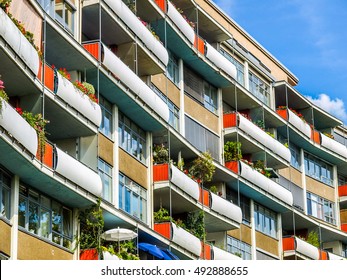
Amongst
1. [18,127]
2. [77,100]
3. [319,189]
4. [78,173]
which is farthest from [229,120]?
[18,127]

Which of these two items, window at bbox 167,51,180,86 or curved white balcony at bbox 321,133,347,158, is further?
curved white balcony at bbox 321,133,347,158

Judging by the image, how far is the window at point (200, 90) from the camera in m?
55.0

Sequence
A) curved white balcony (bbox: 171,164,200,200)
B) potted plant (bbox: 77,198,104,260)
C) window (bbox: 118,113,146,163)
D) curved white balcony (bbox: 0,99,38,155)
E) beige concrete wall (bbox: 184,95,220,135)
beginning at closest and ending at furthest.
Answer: curved white balcony (bbox: 0,99,38,155) < potted plant (bbox: 77,198,104,260) < window (bbox: 118,113,146,163) < curved white balcony (bbox: 171,164,200,200) < beige concrete wall (bbox: 184,95,220,135)

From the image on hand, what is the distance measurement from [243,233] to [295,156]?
12258 millimetres

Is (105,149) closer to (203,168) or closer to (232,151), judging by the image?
(203,168)

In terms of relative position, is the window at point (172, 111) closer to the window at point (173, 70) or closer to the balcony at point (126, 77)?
the window at point (173, 70)

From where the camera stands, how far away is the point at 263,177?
5975 cm

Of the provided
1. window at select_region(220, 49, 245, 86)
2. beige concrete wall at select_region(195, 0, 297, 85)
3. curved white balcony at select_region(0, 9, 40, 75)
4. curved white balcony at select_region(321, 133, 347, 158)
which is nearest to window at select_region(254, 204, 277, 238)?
window at select_region(220, 49, 245, 86)

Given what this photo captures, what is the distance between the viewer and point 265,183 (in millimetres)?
60000

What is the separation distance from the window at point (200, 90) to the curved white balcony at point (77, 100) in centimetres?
1509

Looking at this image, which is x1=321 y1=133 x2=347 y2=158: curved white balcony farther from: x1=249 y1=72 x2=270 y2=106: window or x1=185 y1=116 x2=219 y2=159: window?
x1=185 y1=116 x2=219 y2=159: window

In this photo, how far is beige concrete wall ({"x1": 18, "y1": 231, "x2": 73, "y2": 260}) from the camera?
34.7m

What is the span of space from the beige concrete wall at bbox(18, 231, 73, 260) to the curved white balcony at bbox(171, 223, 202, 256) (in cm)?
981

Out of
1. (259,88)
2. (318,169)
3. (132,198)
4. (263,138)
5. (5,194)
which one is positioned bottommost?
(5,194)
